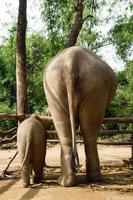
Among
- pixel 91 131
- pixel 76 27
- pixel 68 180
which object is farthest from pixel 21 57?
pixel 68 180

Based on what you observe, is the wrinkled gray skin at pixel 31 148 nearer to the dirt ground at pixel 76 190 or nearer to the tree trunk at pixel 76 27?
the dirt ground at pixel 76 190

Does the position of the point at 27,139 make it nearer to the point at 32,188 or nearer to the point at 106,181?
the point at 32,188

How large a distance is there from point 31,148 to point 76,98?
0.90 metres

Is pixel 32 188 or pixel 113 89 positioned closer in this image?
pixel 32 188

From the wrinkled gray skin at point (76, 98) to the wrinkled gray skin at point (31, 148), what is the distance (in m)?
0.27

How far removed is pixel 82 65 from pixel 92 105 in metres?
0.56

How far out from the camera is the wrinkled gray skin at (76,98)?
6.06 meters

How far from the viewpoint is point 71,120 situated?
5992 mm

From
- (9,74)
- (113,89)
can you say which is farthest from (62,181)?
(9,74)

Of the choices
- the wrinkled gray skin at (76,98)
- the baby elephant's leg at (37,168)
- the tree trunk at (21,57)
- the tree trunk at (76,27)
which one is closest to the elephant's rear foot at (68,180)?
the wrinkled gray skin at (76,98)

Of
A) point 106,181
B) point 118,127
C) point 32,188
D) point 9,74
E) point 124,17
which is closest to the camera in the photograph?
point 32,188

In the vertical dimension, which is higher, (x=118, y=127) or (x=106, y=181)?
(x=106, y=181)

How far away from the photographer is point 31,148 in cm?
612

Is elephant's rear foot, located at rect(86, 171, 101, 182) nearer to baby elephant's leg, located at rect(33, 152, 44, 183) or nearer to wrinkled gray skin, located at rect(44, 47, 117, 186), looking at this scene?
wrinkled gray skin, located at rect(44, 47, 117, 186)
